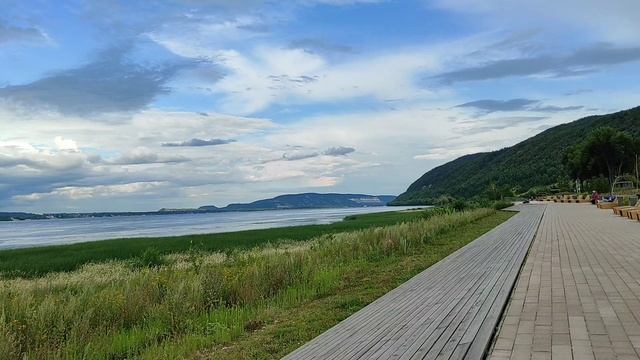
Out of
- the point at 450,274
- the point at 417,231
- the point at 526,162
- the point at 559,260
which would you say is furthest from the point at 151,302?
the point at 526,162

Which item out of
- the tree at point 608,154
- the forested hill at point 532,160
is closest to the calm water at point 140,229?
the tree at point 608,154

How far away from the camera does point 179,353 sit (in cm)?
607

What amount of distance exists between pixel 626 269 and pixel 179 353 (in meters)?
7.20

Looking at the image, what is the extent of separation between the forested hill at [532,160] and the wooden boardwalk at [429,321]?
94.8m

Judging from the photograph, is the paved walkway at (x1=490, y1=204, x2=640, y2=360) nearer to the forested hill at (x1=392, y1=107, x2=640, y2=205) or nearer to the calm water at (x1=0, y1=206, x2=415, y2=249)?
the calm water at (x1=0, y1=206, x2=415, y2=249)

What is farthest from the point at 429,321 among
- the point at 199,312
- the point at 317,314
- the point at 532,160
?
the point at 532,160

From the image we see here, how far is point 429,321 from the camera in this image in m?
5.99

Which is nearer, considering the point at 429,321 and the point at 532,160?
the point at 429,321

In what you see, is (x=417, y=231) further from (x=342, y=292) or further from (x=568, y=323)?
(x=568, y=323)

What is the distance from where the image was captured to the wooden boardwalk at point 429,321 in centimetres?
488

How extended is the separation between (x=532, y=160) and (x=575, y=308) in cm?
11787

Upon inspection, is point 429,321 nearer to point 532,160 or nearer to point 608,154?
point 608,154

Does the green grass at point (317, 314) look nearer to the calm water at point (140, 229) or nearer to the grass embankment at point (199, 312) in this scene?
the grass embankment at point (199, 312)

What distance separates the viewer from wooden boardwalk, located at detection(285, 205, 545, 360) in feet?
16.0
